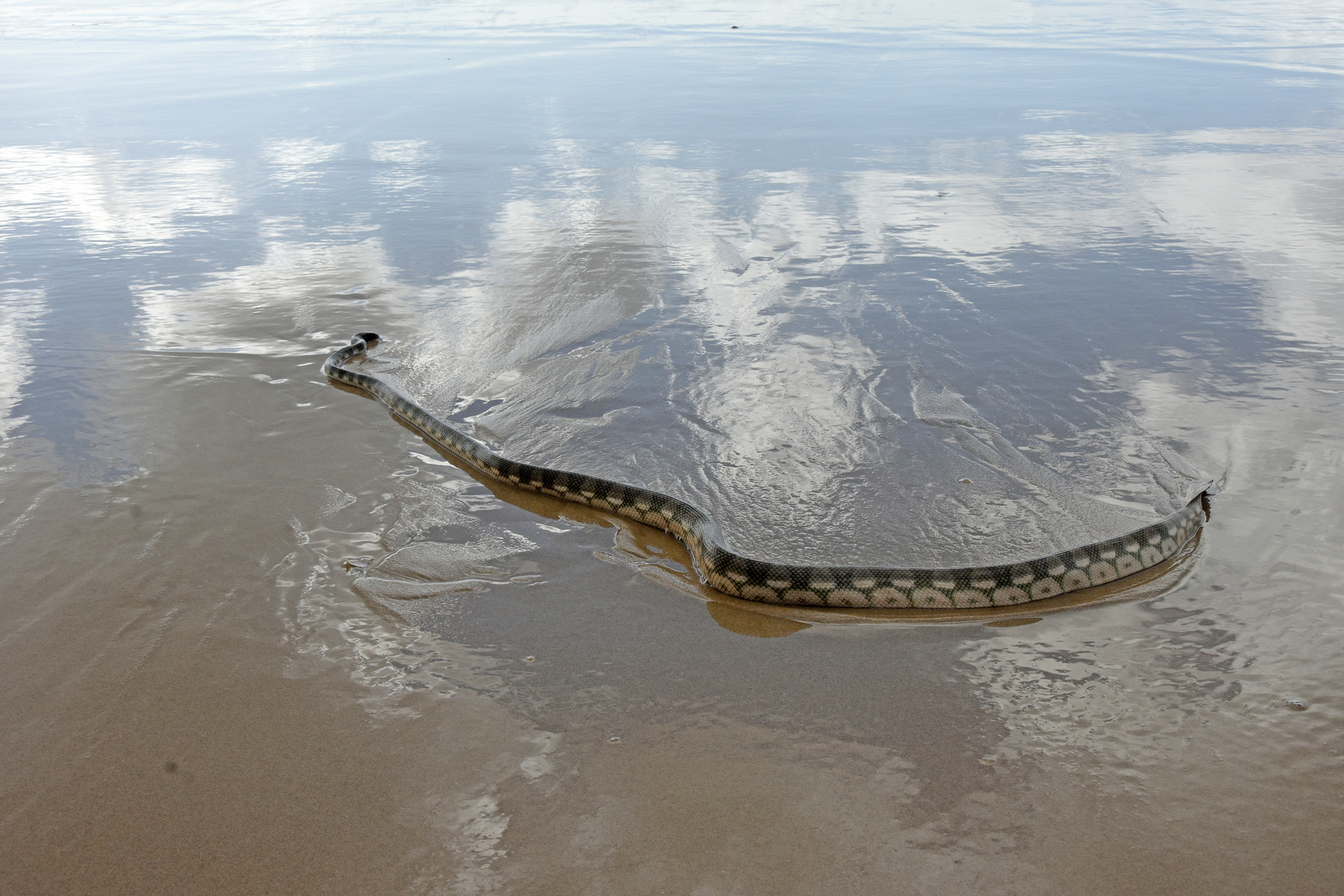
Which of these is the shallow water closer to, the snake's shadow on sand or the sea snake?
the snake's shadow on sand

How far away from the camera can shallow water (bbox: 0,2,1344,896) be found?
3871mm

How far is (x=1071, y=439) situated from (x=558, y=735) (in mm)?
4946

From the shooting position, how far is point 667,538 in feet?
20.9

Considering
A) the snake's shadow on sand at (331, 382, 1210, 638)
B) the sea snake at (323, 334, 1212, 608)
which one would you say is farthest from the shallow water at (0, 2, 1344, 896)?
the sea snake at (323, 334, 1212, 608)

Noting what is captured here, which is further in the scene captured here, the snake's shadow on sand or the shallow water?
the snake's shadow on sand

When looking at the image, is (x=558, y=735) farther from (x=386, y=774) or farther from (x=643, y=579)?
(x=643, y=579)

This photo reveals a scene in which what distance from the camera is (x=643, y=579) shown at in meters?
5.85

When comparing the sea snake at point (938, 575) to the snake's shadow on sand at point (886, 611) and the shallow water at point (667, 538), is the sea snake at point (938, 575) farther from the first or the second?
the shallow water at point (667, 538)

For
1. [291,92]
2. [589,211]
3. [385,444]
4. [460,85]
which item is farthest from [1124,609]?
[291,92]

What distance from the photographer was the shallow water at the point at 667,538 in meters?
3.87

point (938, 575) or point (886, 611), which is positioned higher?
point (938, 575)

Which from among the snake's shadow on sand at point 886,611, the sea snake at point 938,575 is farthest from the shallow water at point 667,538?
the sea snake at point 938,575

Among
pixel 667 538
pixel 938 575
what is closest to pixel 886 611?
pixel 938 575

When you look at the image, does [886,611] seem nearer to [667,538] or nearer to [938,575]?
[938,575]
